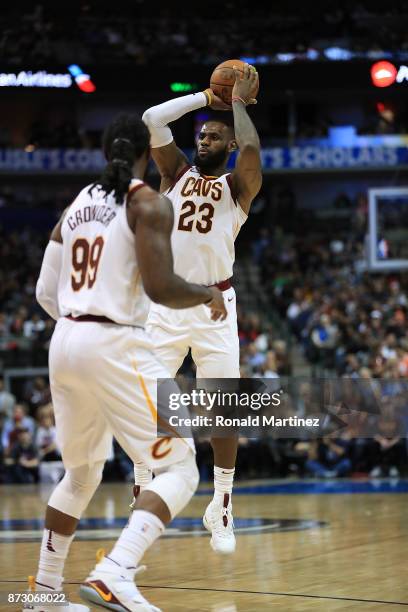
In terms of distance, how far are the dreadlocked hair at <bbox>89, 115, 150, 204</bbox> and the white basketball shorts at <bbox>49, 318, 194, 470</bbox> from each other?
0.66 metres

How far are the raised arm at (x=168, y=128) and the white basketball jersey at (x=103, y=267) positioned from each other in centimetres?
206

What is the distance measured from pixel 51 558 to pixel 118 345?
3.77 feet

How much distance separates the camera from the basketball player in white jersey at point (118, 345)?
4.47 m

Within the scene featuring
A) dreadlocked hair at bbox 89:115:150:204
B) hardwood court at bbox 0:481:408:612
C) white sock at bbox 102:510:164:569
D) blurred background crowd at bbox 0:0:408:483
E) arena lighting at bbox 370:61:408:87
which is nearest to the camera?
white sock at bbox 102:510:164:569

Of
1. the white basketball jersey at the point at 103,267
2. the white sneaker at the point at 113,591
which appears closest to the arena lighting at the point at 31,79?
the white basketball jersey at the point at 103,267

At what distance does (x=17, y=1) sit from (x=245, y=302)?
39.0 feet

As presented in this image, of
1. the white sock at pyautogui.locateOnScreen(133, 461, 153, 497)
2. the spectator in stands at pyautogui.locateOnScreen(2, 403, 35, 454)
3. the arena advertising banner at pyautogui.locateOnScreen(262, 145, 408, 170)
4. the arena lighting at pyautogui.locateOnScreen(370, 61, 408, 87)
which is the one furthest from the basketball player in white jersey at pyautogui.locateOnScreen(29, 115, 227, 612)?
the arena advertising banner at pyautogui.locateOnScreen(262, 145, 408, 170)

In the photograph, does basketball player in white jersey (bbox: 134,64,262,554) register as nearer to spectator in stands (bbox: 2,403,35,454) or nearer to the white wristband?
the white wristband

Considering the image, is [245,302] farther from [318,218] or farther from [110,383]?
[110,383]

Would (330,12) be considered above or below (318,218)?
above

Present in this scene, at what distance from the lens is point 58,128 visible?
2730 cm

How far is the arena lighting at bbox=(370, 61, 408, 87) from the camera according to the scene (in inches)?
947

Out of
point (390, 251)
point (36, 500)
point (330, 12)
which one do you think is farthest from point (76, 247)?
point (330, 12)

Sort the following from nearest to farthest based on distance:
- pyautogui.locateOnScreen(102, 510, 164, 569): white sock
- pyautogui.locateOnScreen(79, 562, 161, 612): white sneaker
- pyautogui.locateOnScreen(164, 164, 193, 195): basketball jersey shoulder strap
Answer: pyautogui.locateOnScreen(79, 562, 161, 612): white sneaker, pyautogui.locateOnScreen(102, 510, 164, 569): white sock, pyautogui.locateOnScreen(164, 164, 193, 195): basketball jersey shoulder strap
